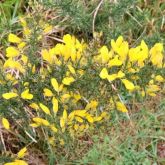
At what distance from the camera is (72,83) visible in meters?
1.78

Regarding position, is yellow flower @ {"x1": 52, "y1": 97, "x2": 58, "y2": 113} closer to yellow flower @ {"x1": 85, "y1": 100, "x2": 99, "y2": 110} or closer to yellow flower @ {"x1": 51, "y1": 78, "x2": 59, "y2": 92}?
yellow flower @ {"x1": 51, "y1": 78, "x2": 59, "y2": 92}

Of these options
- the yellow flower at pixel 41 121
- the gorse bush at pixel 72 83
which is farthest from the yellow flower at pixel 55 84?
→ the yellow flower at pixel 41 121

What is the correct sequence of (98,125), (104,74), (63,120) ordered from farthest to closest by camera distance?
(98,125), (63,120), (104,74)

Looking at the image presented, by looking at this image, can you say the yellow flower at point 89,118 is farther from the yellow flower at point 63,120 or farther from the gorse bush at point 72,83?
the yellow flower at point 63,120

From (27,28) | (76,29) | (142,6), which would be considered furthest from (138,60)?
(142,6)

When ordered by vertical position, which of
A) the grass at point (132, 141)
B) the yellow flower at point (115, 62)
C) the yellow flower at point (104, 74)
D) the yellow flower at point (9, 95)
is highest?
the yellow flower at point (115, 62)

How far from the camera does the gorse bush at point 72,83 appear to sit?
171cm

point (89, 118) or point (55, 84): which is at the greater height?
point (55, 84)

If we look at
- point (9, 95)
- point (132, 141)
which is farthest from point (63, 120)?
point (132, 141)

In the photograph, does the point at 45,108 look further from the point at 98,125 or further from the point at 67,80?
the point at 98,125

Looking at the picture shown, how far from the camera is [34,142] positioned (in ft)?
6.71

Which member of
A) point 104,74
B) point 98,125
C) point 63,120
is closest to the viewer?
point 104,74

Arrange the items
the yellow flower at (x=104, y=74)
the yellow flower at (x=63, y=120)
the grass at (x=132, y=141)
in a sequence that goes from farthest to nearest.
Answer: the grass at (x=132, y=141), the yellow flower at (x=63, y=120), the yellow flower at (x=104, y=74)

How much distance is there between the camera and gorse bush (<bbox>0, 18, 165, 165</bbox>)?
1707 mm
